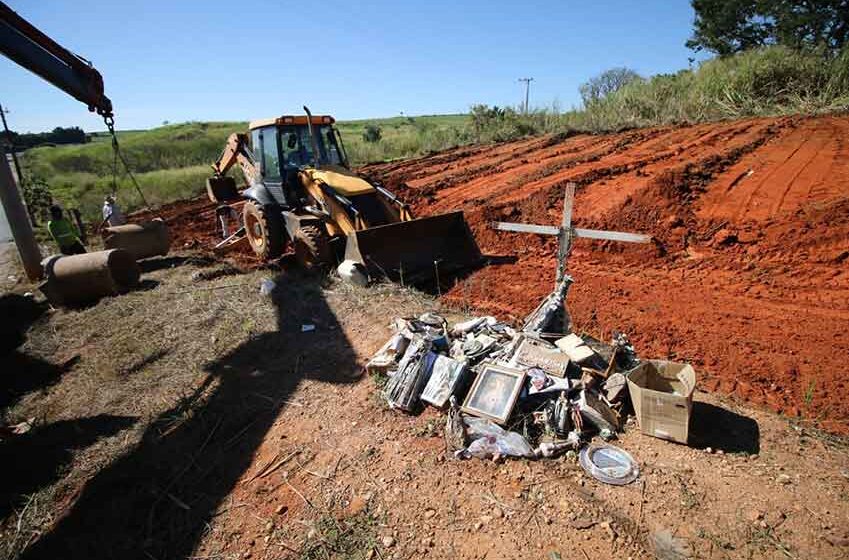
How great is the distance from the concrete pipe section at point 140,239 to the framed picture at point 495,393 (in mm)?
7244

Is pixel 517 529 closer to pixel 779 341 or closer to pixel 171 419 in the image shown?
pixel 171 419

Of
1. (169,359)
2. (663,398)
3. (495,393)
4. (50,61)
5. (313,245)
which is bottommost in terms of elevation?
(169,359)

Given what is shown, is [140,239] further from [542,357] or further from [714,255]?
[714,255]

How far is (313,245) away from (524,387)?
399 centimetres

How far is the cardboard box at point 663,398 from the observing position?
2.80m

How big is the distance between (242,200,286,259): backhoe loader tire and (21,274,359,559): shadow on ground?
2.56 m

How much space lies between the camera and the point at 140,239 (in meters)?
8.00

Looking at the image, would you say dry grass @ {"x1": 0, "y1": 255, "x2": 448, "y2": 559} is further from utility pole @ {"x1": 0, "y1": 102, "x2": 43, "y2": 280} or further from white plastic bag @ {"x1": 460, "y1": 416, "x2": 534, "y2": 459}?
utility pole @ {"x1": 0, "y1": 102, "x2": 43, "y2": 280}

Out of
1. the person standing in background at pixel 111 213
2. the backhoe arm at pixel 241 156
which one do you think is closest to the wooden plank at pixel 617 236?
the backhoe arm at pixel 241 156

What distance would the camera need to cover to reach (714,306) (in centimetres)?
488

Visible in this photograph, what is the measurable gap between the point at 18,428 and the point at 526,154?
13.7m

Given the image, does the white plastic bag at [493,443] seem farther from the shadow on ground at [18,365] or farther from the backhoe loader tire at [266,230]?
the backhoe loader tire at [266,230]

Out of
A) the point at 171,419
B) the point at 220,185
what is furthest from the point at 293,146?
the point at 171,419

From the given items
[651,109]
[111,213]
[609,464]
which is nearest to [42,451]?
[609,464]
